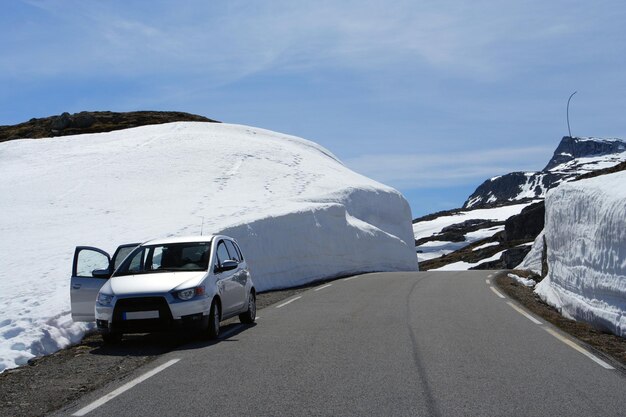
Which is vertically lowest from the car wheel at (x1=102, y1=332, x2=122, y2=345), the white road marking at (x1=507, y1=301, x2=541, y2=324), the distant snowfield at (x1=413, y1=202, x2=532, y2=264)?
the distant snowfield at (x1=413, y1=202, x2=532, y2=264)

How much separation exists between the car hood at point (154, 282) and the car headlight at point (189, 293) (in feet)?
0.22

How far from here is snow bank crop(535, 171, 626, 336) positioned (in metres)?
10.0

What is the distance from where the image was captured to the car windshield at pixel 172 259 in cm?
1074

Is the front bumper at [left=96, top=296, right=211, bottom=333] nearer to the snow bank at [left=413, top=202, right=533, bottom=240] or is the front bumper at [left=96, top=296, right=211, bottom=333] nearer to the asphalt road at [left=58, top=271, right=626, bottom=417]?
the asphalt road at [left=58, top=271, right=626, bottom=417]

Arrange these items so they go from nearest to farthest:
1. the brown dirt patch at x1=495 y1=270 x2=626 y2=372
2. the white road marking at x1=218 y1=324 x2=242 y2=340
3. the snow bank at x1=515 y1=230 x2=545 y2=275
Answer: the brown dirt patch at x1=495 y1=270 x2=626 y2=372
the white road marking at x1=218 y1=324 x2=242 y2=340
the snow bank at x1=515 y1=230 x2=545 y2=275

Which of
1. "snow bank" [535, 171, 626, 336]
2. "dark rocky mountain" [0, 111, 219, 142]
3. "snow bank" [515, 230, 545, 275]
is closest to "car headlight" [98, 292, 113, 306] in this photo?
"snow bank" [535, 171, 626, 336]

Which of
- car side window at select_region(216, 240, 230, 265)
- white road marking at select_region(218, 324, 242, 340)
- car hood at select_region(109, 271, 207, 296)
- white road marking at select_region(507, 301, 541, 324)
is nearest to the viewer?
car hood at select_region(109, 271, 207, 296)

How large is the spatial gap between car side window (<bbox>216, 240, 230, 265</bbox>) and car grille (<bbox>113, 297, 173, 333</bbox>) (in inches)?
71.9

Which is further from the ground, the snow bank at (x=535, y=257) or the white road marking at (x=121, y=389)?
the white road marking at (x=121, y=389)

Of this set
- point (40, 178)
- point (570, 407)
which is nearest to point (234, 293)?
point (570, 407)

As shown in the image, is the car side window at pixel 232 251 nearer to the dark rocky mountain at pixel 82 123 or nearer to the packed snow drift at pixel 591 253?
the packed snow drift at pixel 591 253

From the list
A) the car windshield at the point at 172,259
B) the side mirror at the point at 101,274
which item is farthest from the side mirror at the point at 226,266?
the side mirror at the point at 101,274

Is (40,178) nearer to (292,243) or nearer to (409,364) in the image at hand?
(292,243)

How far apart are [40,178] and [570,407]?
124 feet
